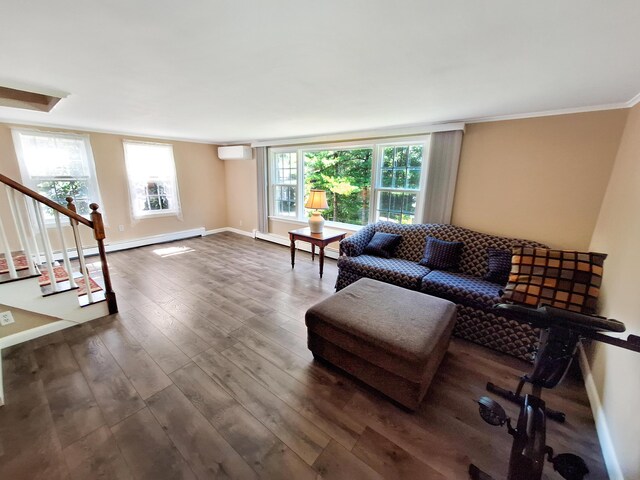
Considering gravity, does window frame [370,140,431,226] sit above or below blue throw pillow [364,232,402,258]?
above

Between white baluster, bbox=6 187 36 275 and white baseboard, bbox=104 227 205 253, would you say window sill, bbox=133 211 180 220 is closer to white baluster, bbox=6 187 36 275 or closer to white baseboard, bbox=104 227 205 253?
white baseboard, bbox=104 227 205 253

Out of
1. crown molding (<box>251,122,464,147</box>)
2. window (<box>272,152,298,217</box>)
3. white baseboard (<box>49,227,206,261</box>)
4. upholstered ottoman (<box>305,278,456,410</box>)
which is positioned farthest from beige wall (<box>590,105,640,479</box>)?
white baseboard (<box>49,227,206,261</box>)

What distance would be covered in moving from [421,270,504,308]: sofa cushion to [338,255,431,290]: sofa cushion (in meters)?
0.11

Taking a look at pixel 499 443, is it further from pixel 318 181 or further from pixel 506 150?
pixel 318 181

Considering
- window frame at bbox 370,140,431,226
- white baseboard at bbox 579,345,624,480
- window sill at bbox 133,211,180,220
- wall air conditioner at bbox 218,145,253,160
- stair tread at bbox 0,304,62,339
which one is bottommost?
white baseboard at bbox 579,345,624,480

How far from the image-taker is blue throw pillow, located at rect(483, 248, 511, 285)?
8.11ft

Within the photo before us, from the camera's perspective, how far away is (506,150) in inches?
107

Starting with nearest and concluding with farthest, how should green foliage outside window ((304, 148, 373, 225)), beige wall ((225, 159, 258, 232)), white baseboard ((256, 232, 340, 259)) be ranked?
1. green foliage outside window ((304, 148, 373, 225))
2. white baseboard ((256, 232, 340, 259))
3. beige wall ((225, 159, 258, 232))

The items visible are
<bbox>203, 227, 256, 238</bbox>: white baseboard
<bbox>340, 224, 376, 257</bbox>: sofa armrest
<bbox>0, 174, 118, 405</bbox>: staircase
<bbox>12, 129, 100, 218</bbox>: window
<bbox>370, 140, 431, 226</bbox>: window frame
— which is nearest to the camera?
<bbox>0, 174, 118, 405</bbox>: staircase

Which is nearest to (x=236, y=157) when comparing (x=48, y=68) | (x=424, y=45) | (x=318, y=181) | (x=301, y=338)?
(x=318, y=181)

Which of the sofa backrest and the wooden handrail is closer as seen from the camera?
the wooden handrail

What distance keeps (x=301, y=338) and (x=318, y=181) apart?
3.30 metres

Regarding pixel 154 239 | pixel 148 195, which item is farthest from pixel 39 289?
pixel 148 195

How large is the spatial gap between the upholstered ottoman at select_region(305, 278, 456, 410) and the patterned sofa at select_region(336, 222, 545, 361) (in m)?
0.44
